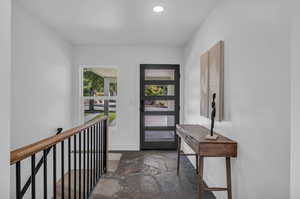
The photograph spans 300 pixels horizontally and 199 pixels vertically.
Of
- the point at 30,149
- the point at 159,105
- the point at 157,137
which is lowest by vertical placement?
Result: the point at 157,137

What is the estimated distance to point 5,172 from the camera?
29.4 inches

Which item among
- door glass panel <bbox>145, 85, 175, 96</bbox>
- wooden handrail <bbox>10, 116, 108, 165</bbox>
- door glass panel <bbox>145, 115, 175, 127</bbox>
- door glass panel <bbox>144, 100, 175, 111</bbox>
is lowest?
door glass panel <bbox>145, 115, 175, 127</bbox>

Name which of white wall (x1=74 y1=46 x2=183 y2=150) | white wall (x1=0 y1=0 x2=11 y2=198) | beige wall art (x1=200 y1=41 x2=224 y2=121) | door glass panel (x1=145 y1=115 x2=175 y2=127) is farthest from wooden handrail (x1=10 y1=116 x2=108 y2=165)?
door glass panel (x1=145 y1=115 x2=175 y2=127)

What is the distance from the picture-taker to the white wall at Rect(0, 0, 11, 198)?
0.72m

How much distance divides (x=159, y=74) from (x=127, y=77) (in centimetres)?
77

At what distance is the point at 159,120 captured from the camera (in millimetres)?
4797

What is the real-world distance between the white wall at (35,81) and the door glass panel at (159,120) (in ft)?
6.10

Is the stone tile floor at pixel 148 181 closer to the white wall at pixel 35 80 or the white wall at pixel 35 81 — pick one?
the white wall at pixel 35 81

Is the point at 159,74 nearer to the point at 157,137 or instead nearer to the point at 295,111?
the point at 157,137

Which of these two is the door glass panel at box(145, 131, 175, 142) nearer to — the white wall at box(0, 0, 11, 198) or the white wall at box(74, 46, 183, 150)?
the white wall at box(74, 46, 183, 150)

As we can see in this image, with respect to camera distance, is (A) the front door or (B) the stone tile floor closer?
(B) the stone tile floor

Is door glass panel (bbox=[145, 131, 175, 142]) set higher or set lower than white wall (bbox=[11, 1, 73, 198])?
lower

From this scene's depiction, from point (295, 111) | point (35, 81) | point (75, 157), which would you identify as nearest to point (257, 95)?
point (295, 111)

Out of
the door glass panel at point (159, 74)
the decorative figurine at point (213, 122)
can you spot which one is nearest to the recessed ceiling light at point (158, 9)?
the decorative figurine at point (213, 122)
